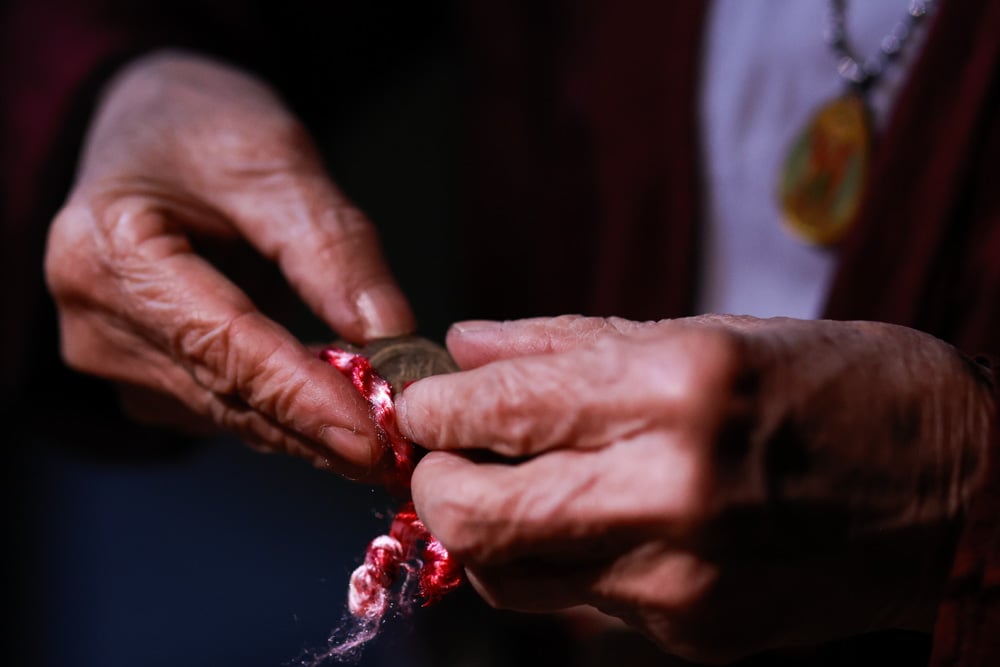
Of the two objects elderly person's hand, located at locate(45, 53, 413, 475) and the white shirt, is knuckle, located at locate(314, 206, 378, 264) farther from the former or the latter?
the white shirt

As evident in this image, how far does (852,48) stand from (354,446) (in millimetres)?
719

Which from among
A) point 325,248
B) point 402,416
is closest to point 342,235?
point 325,248

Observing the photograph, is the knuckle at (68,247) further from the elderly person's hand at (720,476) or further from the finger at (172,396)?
the elderly person's hand at (720,476)

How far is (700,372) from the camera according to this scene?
17.2 inches

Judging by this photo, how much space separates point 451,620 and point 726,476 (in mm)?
780

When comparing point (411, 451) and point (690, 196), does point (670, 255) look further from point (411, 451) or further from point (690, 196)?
point (411, 451)

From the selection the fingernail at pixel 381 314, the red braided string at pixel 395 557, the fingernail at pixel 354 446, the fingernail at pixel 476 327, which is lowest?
the red braided string at pixel 395 557

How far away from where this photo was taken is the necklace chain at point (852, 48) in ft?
2.72

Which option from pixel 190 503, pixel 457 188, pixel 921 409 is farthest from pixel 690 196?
pixel 190 503

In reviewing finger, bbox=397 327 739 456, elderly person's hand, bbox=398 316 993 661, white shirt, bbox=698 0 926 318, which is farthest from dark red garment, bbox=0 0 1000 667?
finger, bbox=397 327 739 456

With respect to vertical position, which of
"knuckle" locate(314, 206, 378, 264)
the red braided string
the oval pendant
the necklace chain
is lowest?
the red braided string

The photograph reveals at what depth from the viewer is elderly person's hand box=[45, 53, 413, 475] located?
2.23 ft

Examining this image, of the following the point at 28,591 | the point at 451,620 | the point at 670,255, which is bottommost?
the point at 28,591

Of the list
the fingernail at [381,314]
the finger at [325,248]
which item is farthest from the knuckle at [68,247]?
the fingernail at [381,314]
